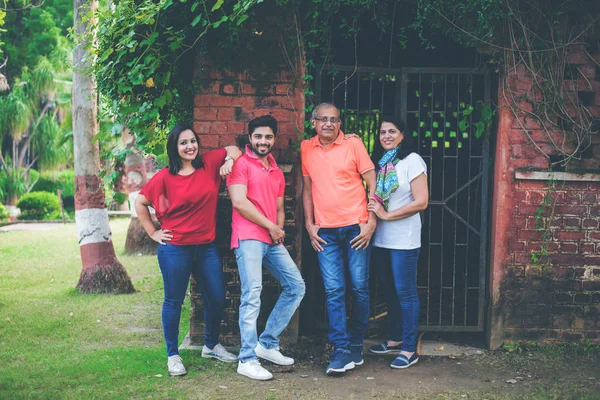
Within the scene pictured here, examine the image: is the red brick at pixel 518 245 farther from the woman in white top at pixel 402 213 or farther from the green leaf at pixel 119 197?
the green leaf at pixel 119 197

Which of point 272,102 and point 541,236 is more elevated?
point 272,102

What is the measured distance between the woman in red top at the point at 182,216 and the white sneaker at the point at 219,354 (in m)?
0.37

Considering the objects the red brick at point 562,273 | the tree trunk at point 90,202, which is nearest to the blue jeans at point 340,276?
the red brick at point 562,273

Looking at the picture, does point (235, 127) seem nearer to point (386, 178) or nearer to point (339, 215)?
point (339, 215)

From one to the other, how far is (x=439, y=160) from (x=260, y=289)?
3727mm

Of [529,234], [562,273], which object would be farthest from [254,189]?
[562,273]

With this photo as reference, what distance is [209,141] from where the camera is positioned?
5.47 metres

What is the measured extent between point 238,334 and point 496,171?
2.71 meters

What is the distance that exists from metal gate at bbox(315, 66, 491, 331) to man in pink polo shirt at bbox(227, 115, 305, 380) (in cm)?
121

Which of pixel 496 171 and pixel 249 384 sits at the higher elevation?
pixel 496 171

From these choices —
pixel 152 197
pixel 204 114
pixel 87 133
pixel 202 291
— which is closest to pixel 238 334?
pixel 202 291

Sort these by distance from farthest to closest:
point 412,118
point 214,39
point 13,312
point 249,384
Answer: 1. point 412,118
2. point 13,312
3. point 214,39
4. point 249,384

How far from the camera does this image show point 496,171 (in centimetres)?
561

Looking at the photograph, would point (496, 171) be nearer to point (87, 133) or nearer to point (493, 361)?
point (493, 361)
